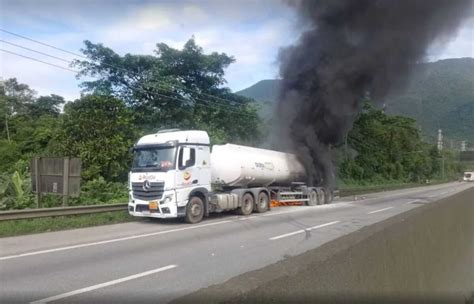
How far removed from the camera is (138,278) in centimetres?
693

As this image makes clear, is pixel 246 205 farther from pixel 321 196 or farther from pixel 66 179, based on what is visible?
pixel 321 196

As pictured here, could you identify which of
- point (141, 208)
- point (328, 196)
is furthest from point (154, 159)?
point (328, 196)

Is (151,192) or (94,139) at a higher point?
(94,139)

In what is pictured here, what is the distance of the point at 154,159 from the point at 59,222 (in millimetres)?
3366

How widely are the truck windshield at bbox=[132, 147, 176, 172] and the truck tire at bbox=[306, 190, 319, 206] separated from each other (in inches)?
406

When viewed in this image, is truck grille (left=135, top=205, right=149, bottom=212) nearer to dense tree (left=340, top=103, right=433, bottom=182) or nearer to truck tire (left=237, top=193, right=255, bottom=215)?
truck tire (left=237, top=193, right=255, bottom=215)

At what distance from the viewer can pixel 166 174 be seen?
47.1 feet

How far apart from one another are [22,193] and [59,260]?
31.7 ft

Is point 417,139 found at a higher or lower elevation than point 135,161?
higher

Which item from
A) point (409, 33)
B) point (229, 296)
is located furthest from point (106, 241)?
point (409, 33)

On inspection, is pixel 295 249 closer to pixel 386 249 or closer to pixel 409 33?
pixel 386 249

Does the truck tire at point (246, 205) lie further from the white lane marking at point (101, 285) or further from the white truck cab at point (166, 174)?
the white lane marking at point (101, 285)

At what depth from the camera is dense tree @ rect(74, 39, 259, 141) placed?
2834 centimetres

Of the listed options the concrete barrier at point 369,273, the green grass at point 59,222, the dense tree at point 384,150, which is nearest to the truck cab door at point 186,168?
the green grass at point 59,222
